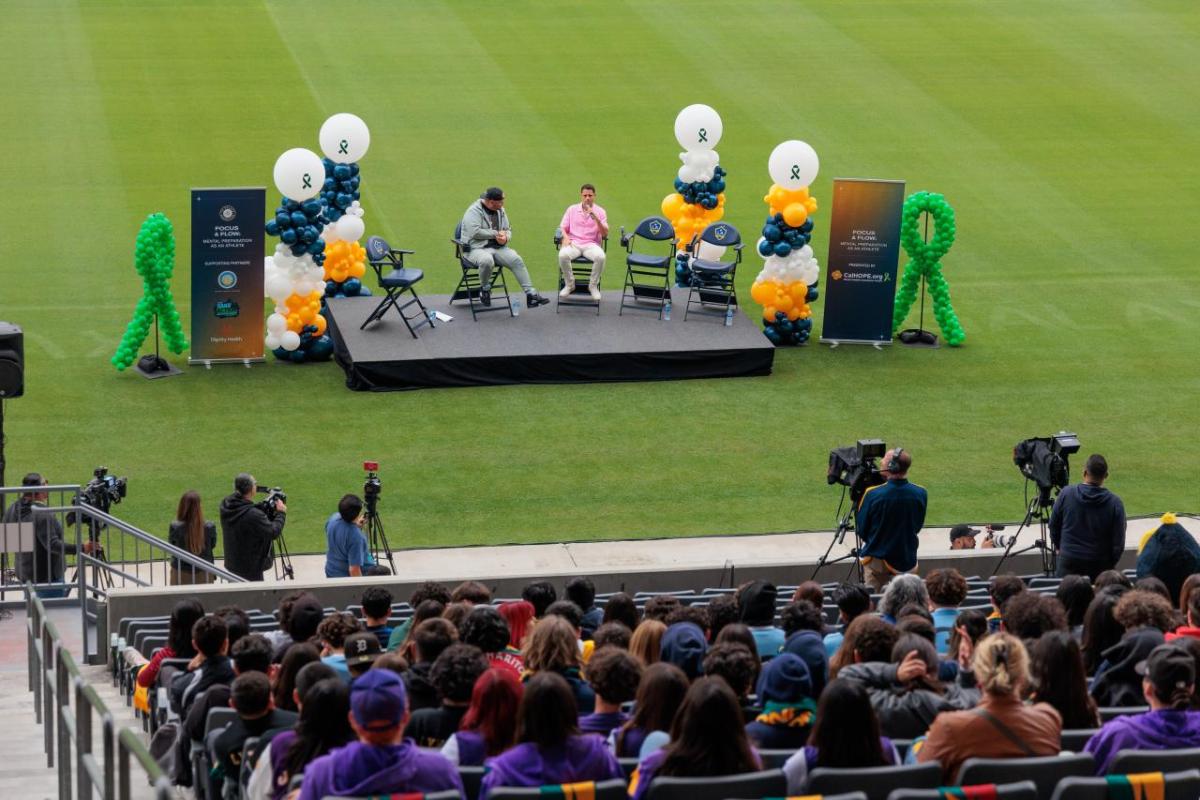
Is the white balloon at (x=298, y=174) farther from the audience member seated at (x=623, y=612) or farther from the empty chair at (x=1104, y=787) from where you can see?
the empty chair at (x=1104, y=787)

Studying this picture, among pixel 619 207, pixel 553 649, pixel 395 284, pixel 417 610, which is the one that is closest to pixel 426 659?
pixel 553 649

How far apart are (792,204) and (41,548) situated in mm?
9877

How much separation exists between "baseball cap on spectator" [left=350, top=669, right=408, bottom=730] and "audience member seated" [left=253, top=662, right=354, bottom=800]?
371 millimetres

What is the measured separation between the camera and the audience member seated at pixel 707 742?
715cm

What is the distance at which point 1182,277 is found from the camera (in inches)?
976

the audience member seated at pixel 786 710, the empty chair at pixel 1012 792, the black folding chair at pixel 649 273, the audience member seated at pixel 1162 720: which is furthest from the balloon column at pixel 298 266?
the empty chair at pixel 1012 792

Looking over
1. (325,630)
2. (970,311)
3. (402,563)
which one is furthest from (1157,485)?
(325,630)

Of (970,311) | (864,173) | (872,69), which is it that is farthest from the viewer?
(872,69)

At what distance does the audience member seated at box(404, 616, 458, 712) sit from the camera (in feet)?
27.6

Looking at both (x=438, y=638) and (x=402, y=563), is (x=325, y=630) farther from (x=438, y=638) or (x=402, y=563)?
(x=402, y=563)

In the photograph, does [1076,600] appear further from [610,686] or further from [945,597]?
[610,686]

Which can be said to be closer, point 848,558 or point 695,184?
point 848,558

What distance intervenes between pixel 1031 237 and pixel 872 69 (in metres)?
8.83

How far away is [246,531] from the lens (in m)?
14.3
